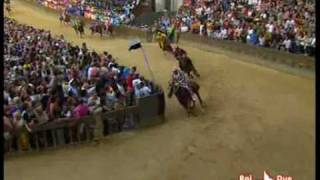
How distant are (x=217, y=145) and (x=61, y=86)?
4033 millimetres

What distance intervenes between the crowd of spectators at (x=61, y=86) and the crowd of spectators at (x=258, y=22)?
576 cm

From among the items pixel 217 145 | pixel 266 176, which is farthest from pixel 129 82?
pixel 266 176

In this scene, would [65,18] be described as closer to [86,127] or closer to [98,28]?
[98,28]

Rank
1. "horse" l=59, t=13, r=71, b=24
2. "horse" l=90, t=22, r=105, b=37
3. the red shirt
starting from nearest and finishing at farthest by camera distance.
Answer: the red shirt, "horse" l=90, t=22, r=105, b=37, "horse" l=59, t=13, r=71, b=24

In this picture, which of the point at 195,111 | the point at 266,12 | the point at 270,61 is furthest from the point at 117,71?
the point at 266,12

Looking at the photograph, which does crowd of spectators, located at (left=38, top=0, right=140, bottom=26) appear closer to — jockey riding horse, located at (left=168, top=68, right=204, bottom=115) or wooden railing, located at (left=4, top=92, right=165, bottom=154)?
jockey riding horse, located at (left=168, top=68, right=204, bottom=115)

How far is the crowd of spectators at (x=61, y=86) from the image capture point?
13.1m

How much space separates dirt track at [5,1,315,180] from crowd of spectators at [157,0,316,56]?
1799mm

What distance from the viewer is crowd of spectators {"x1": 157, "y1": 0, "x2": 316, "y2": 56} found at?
777 inches

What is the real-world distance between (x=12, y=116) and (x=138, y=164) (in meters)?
2.82

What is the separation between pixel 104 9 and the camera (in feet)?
114

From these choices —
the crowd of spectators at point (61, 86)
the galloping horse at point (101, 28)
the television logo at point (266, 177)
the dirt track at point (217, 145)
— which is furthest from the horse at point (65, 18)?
the television logo at point (266, 177)

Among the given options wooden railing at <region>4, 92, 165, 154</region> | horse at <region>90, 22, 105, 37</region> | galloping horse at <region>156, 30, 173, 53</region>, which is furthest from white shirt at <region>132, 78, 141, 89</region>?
horse at <region>90, 22, 105, 37</region>

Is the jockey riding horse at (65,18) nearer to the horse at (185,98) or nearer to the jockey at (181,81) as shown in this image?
the jockey at (181,81)
